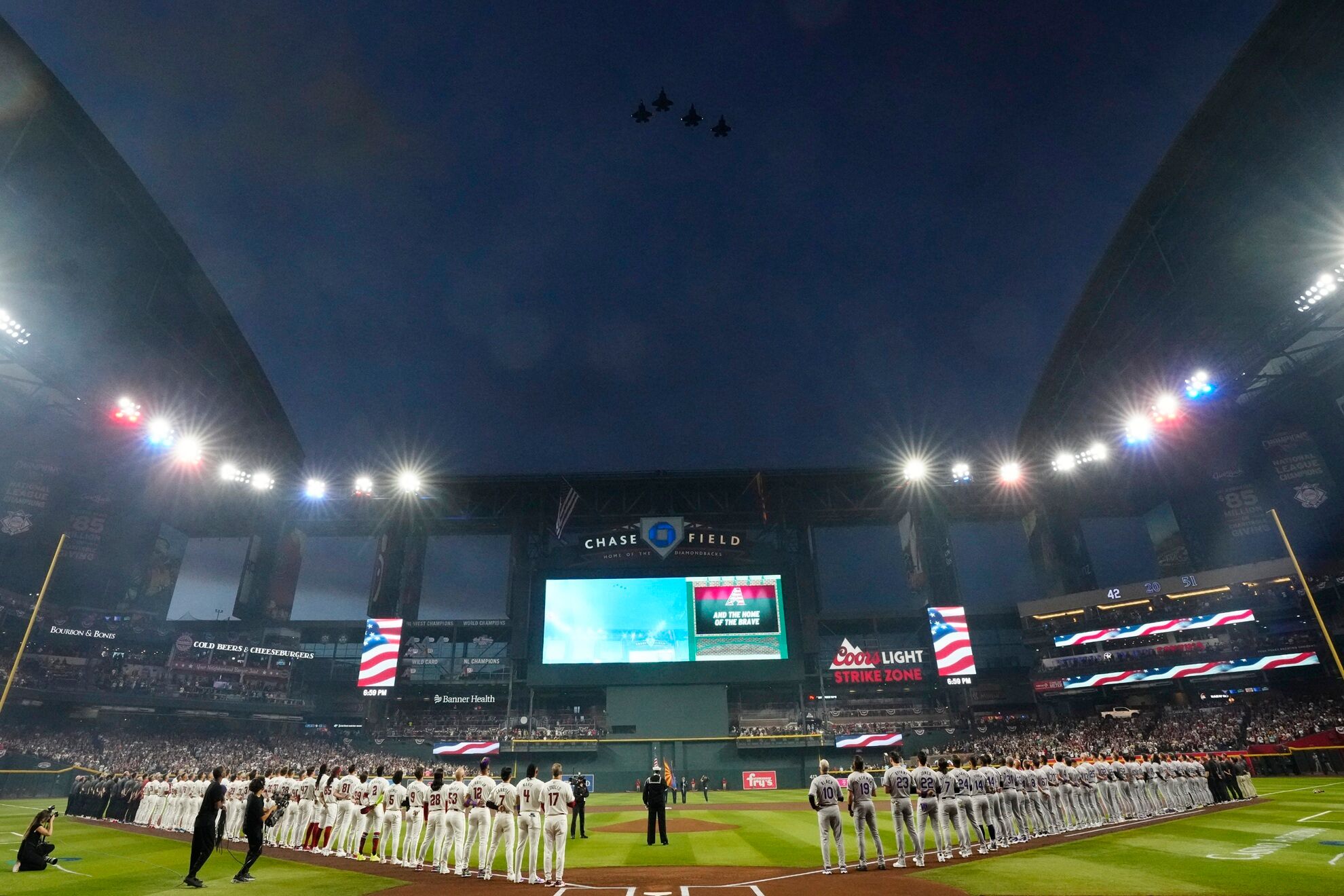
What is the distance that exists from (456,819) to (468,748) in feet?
120

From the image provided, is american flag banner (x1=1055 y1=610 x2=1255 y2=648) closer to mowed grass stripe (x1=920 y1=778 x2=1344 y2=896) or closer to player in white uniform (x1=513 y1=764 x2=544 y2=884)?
mowed grass stripe (x1=920 y1=778 x2=1344 y2=896)

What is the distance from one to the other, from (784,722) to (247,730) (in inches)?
1750

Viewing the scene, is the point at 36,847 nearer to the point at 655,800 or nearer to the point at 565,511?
the point at 655,800

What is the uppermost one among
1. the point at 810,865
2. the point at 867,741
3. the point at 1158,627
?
the point at 1158,627

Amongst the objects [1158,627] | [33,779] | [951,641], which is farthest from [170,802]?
[1158,627]

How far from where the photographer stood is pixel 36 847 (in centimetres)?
1277

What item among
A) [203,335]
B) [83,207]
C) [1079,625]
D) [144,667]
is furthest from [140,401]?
[1079,625]

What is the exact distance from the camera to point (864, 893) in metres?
10.5

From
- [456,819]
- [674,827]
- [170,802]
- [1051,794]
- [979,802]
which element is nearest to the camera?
[456,819]

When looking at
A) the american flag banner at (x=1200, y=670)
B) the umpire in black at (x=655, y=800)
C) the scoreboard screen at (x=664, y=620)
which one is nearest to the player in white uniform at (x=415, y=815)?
the umpire in black at (x=655, y=800)

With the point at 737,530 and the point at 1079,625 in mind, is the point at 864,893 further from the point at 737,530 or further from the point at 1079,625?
the point at 1079,625

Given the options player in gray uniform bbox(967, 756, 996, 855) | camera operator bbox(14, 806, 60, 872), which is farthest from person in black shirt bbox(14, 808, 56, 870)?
player in gray uniform bbox(967, 756, 996, 855)

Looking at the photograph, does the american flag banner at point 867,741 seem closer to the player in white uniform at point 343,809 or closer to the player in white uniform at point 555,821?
the player in white uniform at point 343,809

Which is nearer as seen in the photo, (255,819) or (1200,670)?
(255,819)
